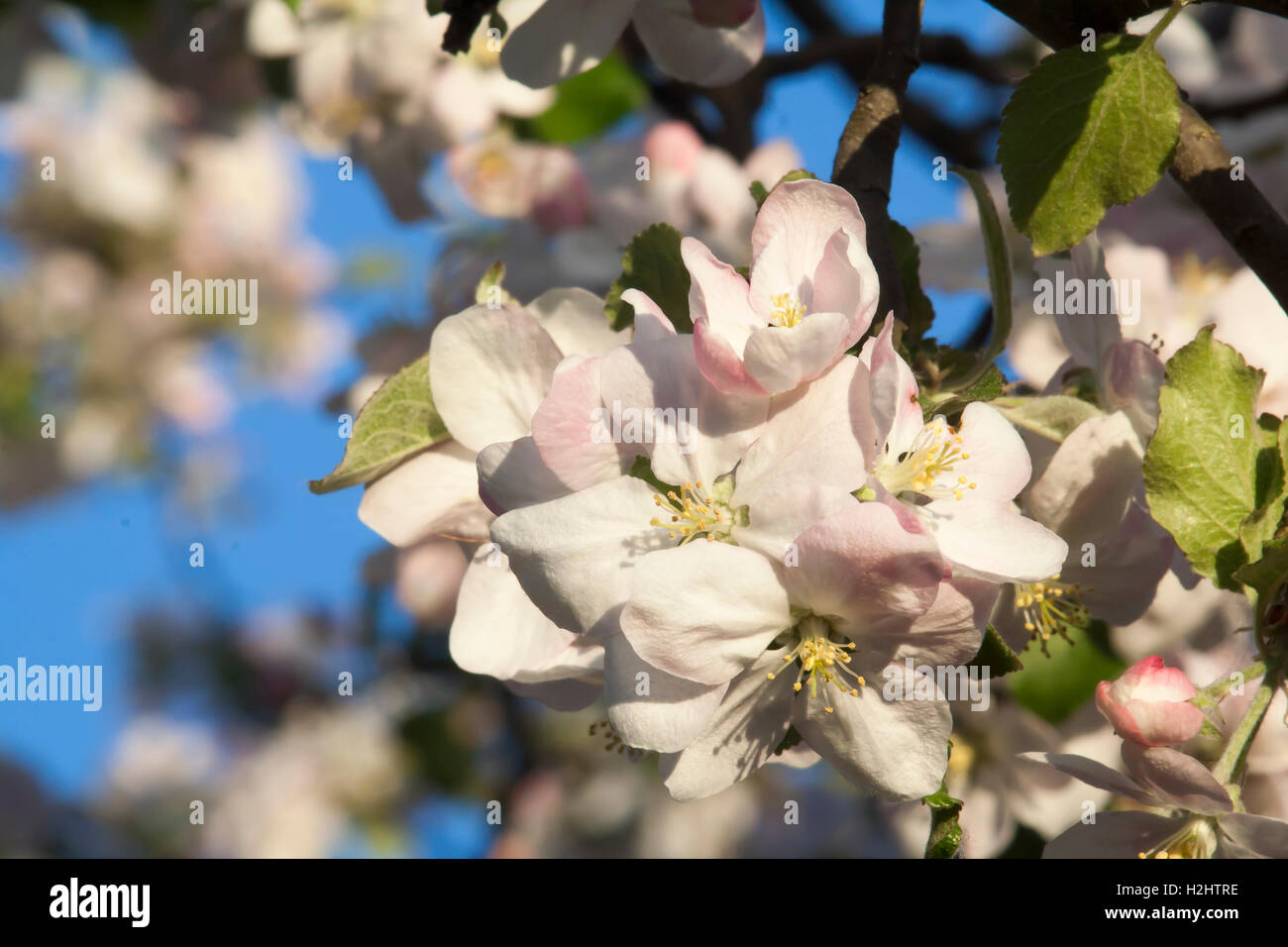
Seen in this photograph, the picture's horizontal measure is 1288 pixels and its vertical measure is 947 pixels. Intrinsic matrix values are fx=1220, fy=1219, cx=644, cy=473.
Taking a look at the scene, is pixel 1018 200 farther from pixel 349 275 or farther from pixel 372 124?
pixel 349 275

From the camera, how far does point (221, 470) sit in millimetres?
4020

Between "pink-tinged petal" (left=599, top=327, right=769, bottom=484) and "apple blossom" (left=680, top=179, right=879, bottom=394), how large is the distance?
18 millimetres

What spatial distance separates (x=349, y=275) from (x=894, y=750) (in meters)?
3.24

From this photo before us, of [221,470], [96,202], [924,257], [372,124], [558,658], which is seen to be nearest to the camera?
[558,658]

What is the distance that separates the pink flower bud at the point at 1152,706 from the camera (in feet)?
2.55

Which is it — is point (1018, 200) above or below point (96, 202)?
below

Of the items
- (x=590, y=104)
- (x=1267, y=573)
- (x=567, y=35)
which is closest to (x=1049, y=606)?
(x=1267, y=573)

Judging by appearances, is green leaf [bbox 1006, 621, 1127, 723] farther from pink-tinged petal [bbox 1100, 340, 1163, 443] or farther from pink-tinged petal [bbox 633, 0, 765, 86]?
pink-tinged petal [bbox 633, 0, 765, 86]

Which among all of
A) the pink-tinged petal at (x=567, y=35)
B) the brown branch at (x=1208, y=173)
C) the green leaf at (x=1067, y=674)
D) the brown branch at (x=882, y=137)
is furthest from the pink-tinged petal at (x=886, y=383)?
the green leaf at (x=1067, y=674)

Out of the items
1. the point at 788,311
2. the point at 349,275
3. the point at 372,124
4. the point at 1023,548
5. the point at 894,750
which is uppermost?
the point at 349,275

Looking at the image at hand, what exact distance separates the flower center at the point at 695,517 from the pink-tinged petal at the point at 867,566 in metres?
0.05

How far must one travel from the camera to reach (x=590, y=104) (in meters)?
1.78

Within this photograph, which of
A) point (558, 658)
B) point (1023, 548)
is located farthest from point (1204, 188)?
point (558, 658)

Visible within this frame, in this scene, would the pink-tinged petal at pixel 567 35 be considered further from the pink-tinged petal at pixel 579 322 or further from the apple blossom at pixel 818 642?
the apple blossom at pixel 818 642
